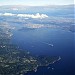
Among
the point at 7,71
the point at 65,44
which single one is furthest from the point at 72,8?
the point at 7,71

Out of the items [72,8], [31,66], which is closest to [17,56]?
[31,66]

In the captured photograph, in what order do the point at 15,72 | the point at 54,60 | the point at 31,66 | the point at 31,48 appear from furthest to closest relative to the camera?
the point at 31,48
the point at 54,60
the point at 31,66
the point at 15,72

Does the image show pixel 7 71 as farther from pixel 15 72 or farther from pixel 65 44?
pixel 65 44

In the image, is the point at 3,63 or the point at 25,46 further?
the point at 25,46

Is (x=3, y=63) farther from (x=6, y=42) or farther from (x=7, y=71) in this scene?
(x=6, y=42)

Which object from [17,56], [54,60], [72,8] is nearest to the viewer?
[54,60]

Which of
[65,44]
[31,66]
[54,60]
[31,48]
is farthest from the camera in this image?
[65,44]

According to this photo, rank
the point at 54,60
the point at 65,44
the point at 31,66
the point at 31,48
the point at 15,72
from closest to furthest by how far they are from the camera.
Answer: the point at 15,72, the point at 31,66, the point at 54,60, the point at 31,48, the point at 65,44

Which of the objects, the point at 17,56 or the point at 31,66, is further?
the point at 17,56
